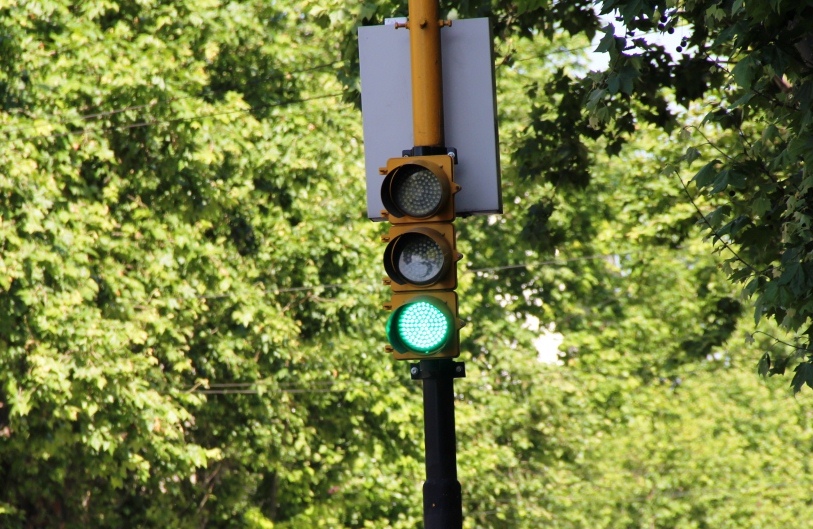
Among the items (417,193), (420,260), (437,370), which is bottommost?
(437,370)

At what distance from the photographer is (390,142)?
553 centimetres

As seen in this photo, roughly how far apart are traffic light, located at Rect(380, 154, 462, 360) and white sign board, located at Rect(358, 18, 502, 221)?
0.91 feet

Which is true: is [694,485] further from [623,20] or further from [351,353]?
[623,20]

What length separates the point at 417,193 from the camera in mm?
5023

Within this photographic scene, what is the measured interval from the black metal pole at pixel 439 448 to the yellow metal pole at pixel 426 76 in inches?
34.3

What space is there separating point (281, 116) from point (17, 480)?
601 centimetres

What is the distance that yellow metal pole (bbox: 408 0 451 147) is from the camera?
5.23 m

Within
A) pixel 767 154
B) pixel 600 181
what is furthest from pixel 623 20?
pixel 600 181

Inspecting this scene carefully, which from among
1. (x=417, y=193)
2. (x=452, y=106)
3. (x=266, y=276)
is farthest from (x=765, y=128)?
(x=266, y=276)

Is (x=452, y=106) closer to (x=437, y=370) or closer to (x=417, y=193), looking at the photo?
(x=417, y=193)

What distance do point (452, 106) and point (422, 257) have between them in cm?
75

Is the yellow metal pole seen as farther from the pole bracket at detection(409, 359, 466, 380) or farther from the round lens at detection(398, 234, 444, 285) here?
the pole bracket at detection(409, 359, 466, 380)

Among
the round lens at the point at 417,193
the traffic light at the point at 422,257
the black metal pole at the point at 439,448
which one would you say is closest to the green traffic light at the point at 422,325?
the traffic light at the point at 422,257

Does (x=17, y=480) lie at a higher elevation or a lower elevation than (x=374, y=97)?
lower
